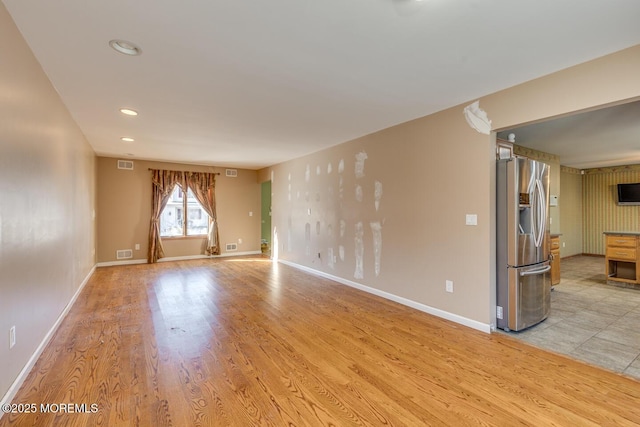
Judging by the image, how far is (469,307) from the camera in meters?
3.14

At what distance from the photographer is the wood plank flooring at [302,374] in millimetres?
1761

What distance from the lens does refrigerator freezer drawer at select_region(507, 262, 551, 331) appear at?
2916mm

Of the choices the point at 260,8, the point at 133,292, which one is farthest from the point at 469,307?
the point at 133,292

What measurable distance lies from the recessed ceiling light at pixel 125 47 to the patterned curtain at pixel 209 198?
221 inches

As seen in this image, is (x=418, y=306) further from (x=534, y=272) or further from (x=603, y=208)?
(x=603, y=208)

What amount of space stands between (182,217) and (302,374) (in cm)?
644

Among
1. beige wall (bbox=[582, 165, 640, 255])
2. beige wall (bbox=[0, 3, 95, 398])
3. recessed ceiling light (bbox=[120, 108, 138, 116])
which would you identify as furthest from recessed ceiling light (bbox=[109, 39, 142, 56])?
beige wall (bbox=[582, 165, 640, 255])

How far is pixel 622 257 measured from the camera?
478 centimetres

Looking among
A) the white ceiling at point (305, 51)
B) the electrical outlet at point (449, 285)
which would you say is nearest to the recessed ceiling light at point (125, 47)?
the white ceiling at point (305, 51)

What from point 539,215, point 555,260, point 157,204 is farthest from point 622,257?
point 157,204

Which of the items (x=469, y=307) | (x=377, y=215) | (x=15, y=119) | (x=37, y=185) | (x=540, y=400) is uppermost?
(x=15, y=119)

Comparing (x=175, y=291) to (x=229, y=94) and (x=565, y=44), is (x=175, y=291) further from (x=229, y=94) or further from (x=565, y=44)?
(x=565, y=44)

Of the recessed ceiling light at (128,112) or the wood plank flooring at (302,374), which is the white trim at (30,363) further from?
the recessed ceiling light at (128,112)

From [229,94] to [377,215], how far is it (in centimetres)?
256
